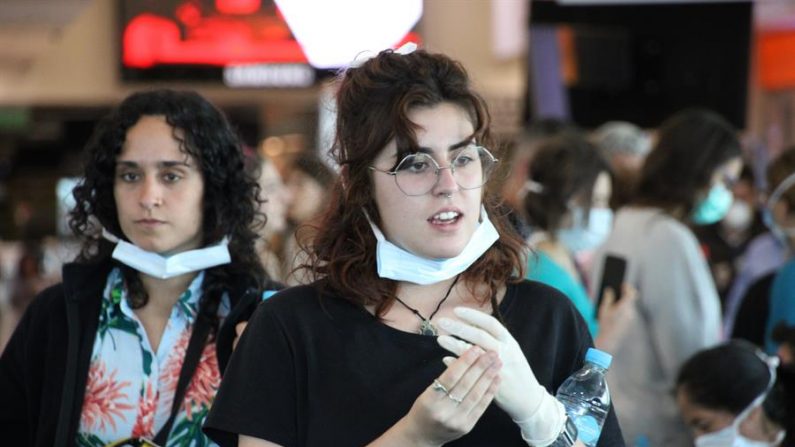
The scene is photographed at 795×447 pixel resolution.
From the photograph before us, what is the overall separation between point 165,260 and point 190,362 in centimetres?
25

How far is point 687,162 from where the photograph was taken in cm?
446

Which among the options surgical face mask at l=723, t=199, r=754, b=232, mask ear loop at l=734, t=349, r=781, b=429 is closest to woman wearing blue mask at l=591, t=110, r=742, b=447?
mask ear loop at l=734, t=349, r=781, b=429

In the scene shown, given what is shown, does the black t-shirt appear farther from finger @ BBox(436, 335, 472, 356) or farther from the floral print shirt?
the floral print shirt

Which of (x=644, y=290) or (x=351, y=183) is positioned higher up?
(x=351, y=183)

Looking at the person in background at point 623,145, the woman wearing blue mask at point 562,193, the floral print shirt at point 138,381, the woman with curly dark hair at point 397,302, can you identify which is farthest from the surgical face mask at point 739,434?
the person in background at point 623,145

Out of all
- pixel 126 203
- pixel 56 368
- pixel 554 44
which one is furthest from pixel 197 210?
pixel 554 44

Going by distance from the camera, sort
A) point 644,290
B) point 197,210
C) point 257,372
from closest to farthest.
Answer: point 257,372, point 197,210, point 644,290

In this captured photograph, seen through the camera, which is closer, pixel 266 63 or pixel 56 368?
pixel 56 368

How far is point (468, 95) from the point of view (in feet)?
7.66

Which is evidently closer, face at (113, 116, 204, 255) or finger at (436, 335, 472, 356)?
finger at (436, 335, 472, 356)

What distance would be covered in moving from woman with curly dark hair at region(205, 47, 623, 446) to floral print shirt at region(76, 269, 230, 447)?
536 mm

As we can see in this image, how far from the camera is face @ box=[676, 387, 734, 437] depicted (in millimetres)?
3885

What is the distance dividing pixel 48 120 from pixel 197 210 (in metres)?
11.6

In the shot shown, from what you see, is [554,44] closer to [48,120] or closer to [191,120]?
[191,120]
